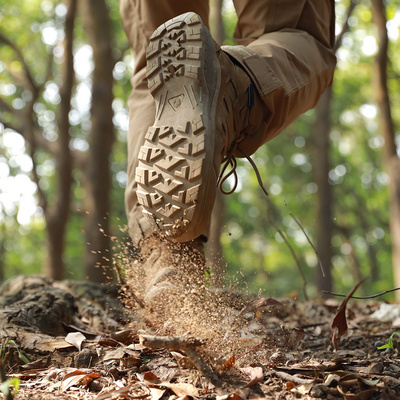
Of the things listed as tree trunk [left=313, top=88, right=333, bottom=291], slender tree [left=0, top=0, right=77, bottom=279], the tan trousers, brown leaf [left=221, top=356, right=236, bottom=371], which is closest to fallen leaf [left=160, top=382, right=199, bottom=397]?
brown leaf [left=221, top=356, right=236, bottom=371]

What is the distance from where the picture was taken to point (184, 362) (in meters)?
1.34

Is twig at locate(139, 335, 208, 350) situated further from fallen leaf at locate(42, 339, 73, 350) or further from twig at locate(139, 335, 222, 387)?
fallen leaf at locate(42, 339, 73, 350)

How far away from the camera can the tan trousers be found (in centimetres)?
183

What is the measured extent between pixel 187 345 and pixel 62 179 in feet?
20.3

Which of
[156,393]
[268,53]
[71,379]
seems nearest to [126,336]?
[71,379]

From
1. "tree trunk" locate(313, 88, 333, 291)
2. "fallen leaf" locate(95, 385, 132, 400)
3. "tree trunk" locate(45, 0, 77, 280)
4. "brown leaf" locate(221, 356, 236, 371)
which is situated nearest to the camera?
"fallen leaf" locate(95, 385, 132, 400)

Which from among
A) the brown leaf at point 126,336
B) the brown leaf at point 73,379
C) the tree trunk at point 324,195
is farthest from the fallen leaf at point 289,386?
the tree trunk at point 324,195

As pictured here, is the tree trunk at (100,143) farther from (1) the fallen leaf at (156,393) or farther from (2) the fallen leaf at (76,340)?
(1) the fallen leaf at (156,393)

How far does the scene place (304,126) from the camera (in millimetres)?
14742

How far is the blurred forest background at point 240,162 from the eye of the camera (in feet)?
21.7

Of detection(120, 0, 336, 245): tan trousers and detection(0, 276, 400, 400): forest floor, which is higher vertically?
detection(120, 0, 336, 245): tan trousers

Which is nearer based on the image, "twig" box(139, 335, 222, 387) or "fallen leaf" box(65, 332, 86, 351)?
"twig" box(139, 335, 222, 387)

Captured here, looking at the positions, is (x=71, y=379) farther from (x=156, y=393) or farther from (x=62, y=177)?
(x=62, y=177)

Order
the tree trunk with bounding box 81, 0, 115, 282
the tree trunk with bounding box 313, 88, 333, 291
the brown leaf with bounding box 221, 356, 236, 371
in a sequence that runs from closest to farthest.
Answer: the brown leaf with bounding box 221, 356, 236, 371 < the tree trunk with bounding box 81, 0, 115, 282 < the tree trunk with bounding box 313, 88, 333, 291
